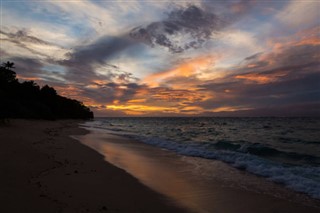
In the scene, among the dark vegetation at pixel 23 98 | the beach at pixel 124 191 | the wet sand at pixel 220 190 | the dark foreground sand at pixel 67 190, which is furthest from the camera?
the dark vegetation at pixel 23 98

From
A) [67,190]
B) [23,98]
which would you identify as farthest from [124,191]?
[23,98]

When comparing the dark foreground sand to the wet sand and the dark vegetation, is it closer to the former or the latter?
the wet sand

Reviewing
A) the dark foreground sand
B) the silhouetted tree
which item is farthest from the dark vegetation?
the dark foreground sand

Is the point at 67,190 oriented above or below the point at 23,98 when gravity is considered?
below

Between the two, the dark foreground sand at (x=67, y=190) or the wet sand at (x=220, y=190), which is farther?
the wet sand at (x=220, y=190)

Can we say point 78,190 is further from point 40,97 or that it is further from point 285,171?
point 40,97

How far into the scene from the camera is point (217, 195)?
26.8 feet

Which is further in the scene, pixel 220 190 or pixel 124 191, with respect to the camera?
pixel 220 190

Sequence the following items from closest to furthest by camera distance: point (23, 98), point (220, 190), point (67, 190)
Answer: point (67, 190) → point (220, 190) → point (23, 98)

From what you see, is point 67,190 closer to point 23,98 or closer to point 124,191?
point 124,191

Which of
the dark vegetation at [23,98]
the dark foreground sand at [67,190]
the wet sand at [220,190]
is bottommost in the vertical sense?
the wet sand at [220,190]

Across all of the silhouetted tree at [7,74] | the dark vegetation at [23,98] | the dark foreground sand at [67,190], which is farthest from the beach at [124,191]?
the silhouetted tree at [7,74]

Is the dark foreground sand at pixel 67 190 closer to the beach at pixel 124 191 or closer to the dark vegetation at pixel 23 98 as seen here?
the beach at pixel 124 191

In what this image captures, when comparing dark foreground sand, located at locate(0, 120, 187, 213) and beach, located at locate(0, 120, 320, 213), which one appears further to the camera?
beach, located at locate(0, 120, 320, 213)
